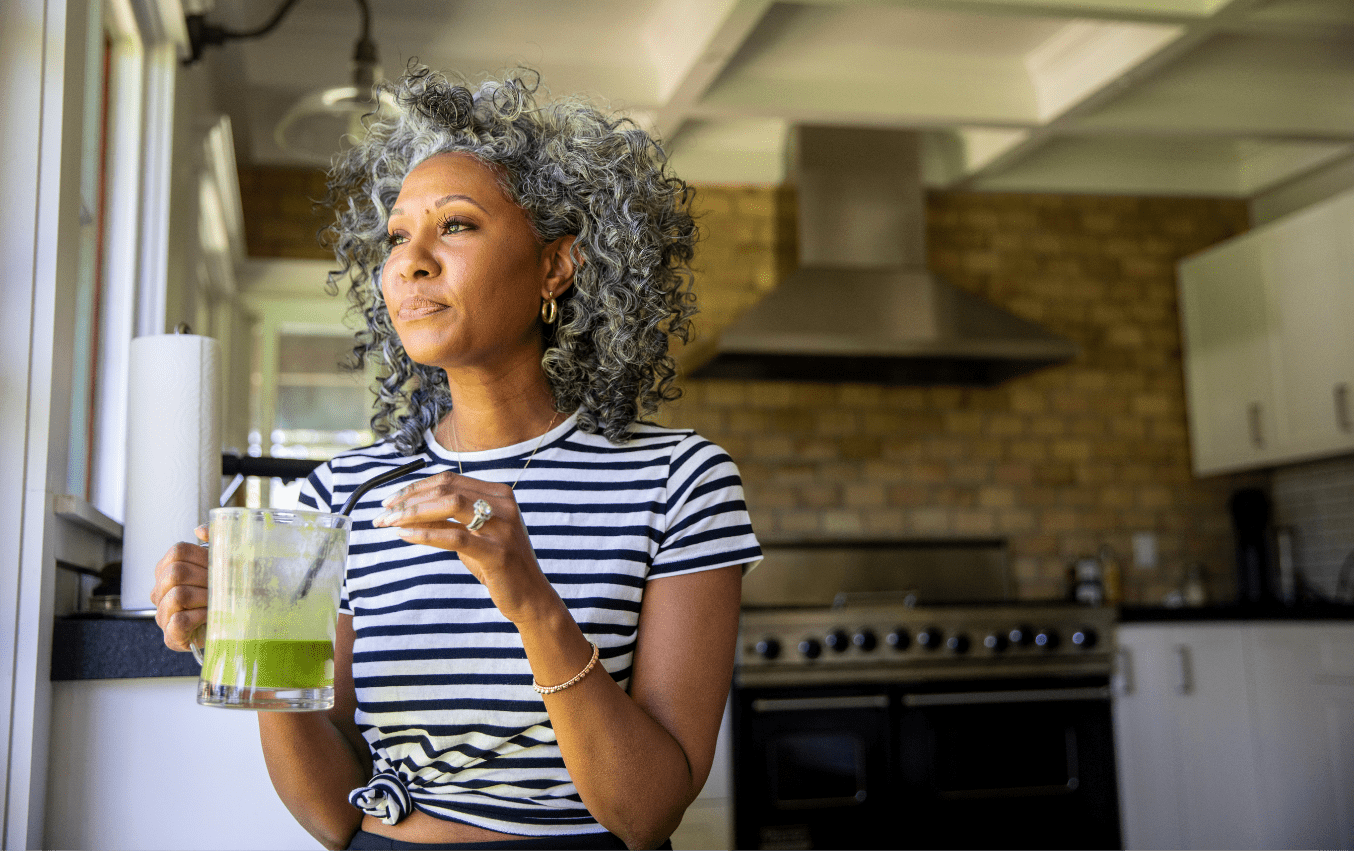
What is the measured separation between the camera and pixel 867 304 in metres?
3.90

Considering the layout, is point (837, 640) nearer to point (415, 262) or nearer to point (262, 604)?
point (415, 262)

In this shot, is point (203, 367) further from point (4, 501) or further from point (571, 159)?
point (571, 159)

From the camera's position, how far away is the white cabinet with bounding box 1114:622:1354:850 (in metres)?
3.29

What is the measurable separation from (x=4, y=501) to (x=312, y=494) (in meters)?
0.28

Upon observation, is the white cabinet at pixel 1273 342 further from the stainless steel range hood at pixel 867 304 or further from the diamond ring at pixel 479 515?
the diamond ring at pixel 479 515

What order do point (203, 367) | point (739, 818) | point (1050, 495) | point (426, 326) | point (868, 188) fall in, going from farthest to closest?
point (1050, 495), point (868, 188), point (739, 818), point (203, 367), point (426, 326)

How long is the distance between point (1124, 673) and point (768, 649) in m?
1.20

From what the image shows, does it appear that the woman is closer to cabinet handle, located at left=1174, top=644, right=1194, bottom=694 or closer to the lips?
the lips

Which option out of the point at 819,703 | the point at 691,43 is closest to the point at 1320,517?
the point at 819,703

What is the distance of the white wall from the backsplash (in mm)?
3972

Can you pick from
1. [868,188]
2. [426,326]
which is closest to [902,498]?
[868,188]

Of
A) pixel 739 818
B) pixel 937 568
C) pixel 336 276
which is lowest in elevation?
pixel 739 818

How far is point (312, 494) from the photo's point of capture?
116cm

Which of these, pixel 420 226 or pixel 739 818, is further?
pixel 739 818
